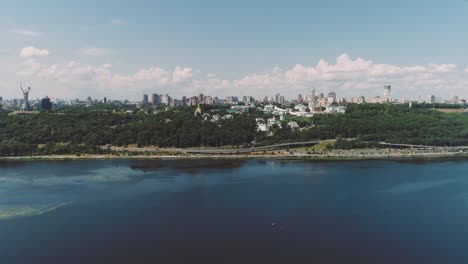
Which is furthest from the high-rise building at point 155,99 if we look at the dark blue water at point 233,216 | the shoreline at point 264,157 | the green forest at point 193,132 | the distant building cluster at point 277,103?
the dark blue water at point 233,216

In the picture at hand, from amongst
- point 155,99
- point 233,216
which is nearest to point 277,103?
point 155,99

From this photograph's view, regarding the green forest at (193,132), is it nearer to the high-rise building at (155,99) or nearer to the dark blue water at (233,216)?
the dark blue water at (233,216)

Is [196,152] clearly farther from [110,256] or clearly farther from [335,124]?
[110,256]

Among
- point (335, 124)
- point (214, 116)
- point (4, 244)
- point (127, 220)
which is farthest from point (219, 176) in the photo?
point (214, 116)

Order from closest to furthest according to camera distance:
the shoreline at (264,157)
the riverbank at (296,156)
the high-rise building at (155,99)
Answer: the shoreline at (264,157) < the riverbank at (296,156) < the high-rise building at (155,99)

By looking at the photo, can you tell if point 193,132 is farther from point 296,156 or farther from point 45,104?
point 45,104

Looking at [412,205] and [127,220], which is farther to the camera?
[412,205]
